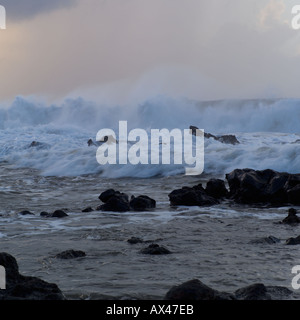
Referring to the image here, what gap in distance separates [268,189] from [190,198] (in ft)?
5.78

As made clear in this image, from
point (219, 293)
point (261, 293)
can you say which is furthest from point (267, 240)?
point (219, 293)

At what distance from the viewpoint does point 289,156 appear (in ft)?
58.1

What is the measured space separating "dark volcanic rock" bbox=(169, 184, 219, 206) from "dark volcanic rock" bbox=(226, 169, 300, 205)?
2.33 feet

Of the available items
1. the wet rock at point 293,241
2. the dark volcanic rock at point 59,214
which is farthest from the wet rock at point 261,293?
the dark volcanic rock at point 59,214

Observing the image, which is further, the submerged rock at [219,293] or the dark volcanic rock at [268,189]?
the dark volcanic rock at [268,189]

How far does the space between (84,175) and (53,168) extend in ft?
7.72

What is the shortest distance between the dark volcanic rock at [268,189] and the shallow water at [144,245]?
0.53 meters

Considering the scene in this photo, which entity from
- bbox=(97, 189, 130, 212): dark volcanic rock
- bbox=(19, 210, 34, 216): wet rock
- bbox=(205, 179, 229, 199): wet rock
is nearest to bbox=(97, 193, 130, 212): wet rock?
bbox=(97, 189, 130, 212): dark volcanic rock

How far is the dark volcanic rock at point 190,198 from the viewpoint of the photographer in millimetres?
12070

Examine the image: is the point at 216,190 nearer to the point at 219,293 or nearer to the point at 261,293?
the point at 261,293

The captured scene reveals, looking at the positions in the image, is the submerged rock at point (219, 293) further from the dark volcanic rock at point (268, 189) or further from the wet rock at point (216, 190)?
the wet rock at point (216, 190)

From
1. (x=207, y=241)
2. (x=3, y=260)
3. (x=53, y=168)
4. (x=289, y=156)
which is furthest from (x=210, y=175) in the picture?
(x=3, y=260)

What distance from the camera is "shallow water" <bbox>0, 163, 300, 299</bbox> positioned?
616 cm

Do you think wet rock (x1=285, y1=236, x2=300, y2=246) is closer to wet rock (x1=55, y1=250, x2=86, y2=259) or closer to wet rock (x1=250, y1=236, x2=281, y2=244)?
wet rock (x1=250, y1=236, x2=281, y2=244)
